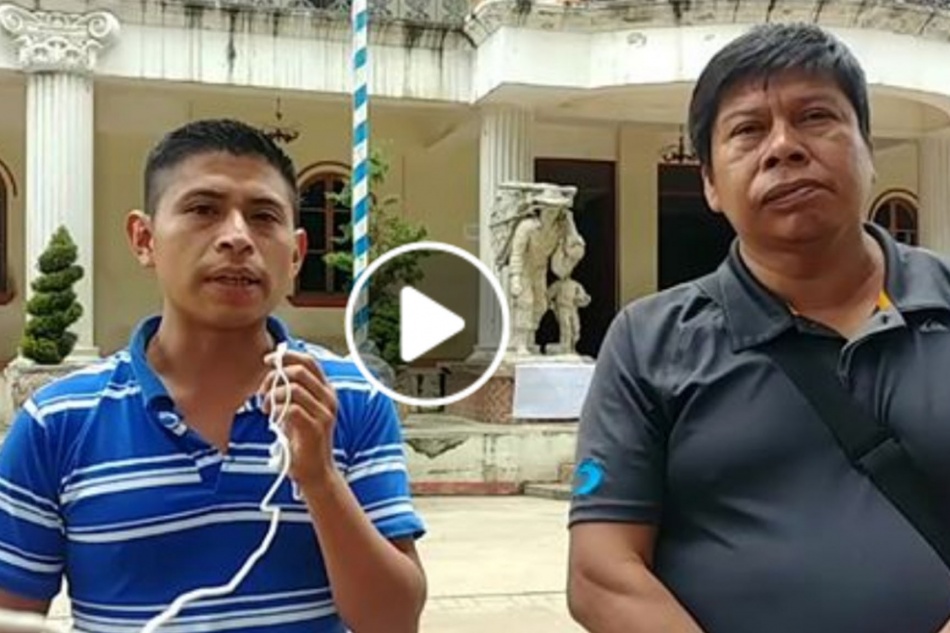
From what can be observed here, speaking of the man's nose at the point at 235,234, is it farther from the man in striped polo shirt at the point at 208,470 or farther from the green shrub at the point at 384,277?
the green shrub at the point at 384,277

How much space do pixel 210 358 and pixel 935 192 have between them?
15860 mm

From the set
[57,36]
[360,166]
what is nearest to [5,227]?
[57,36]

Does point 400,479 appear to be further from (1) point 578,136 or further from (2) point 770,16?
(1) point 578,136

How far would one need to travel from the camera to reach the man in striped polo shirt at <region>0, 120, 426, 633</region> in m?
1.64

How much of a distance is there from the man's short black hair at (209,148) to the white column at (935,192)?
15.5m

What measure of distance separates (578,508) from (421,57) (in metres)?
12.6

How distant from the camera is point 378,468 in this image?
1.77 metres

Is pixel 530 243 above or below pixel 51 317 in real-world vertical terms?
above

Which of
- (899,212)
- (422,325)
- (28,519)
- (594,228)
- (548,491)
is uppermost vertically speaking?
(899,212)

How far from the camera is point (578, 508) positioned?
1748 mm

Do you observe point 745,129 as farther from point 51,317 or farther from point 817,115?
point 51,317

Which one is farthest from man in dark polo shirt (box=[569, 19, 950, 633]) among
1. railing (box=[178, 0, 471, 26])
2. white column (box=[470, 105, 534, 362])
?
white column (box=[470, 105, 534, 362])

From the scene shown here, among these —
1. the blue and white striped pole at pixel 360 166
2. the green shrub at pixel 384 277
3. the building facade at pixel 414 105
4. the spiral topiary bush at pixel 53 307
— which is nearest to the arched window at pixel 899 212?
the building facade at pixel 414 105

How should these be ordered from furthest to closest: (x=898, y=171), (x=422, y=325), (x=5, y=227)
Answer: (x=898, y=171) → (x=5, y=227) → (x=422, y=325)
